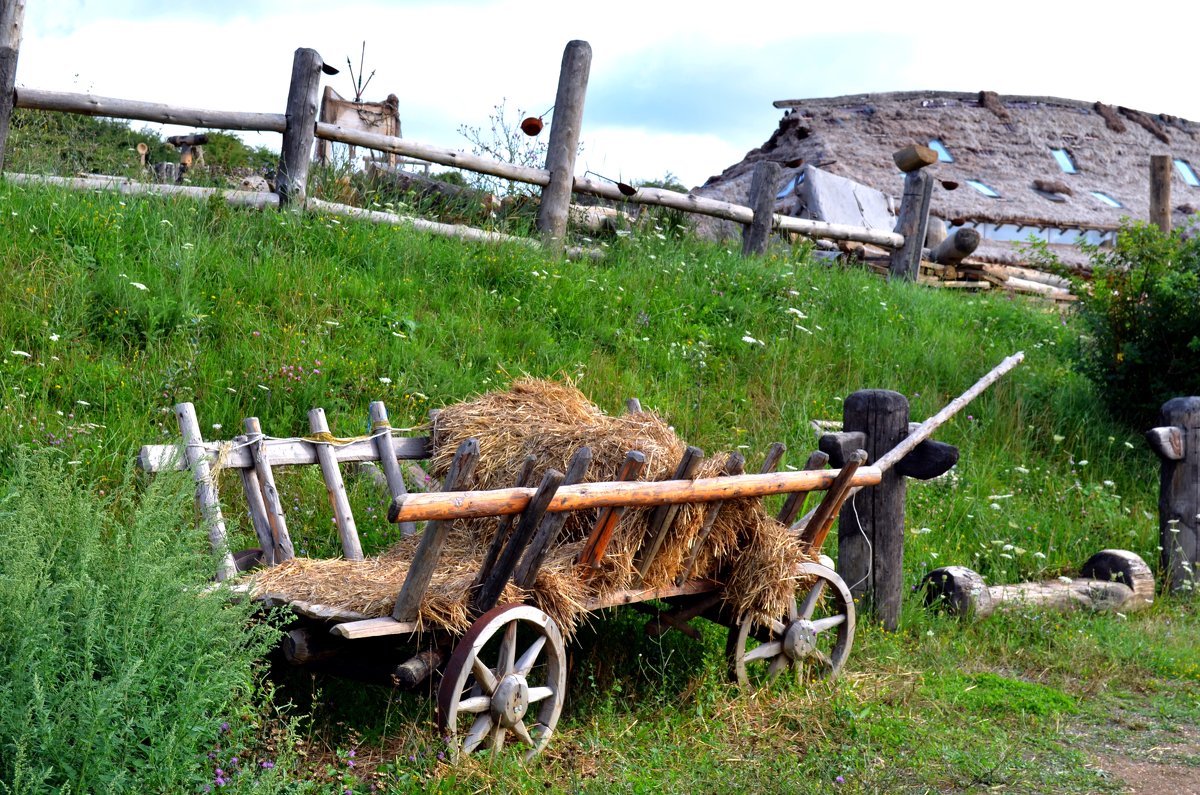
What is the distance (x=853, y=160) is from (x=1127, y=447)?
9.23 meters

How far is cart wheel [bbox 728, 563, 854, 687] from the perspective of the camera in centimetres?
467

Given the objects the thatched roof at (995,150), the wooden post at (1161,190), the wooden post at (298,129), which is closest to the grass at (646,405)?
the wooden post at (298,129)

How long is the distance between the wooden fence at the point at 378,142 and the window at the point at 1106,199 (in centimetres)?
1058

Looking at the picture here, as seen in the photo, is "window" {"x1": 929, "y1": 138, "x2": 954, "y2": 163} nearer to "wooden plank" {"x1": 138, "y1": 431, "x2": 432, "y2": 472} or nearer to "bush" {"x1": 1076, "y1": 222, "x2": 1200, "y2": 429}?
"bush" {"x1": 1076, "y1": 222, "x2": 1200, "y2": 429}

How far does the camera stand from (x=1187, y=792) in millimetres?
4367

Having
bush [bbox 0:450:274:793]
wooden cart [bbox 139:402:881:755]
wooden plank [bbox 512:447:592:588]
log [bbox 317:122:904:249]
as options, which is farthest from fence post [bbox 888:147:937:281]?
bush [bbox 0:450:274:793]

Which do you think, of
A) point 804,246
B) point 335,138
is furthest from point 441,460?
point 804,246

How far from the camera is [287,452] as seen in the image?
4.75 metres

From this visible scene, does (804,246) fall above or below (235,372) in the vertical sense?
above

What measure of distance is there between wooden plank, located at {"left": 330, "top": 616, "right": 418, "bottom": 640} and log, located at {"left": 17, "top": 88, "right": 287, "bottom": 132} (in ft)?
19.4

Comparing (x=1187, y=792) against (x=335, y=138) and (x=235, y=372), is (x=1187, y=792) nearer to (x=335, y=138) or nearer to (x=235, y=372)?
(x=235, y=372)

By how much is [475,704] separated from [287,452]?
1.61 meters

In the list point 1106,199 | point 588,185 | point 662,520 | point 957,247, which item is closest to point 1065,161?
point 1106,199

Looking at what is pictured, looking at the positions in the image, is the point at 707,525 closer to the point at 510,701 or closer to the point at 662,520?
the point at 662,520
